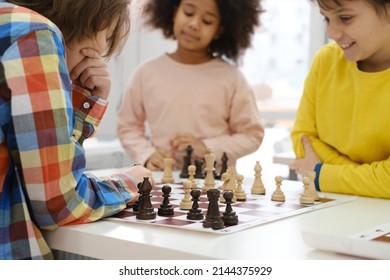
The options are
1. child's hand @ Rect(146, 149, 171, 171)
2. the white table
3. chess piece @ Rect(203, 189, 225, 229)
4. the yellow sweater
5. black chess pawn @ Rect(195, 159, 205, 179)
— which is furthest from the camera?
child's hand @ Rect(146, 149, 171, 171)

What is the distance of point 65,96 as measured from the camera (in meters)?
1.09

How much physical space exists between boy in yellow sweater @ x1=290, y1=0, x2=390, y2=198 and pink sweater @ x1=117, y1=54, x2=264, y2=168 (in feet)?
1.34

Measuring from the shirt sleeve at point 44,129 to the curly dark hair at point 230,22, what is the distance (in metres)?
1.49

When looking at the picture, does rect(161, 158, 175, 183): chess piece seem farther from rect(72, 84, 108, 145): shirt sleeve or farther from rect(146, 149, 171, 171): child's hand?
rect(72, 84, 108, 145): shirt sleeve

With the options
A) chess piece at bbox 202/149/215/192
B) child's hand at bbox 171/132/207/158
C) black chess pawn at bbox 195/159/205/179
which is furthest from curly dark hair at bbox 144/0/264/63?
chess piece at bbox 202/149/215/192

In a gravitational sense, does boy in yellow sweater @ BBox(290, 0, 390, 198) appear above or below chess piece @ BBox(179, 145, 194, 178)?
above

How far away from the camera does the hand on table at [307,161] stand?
1875mm

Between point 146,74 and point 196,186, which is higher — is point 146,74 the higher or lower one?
the higher one

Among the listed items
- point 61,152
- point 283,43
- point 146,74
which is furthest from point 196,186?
point 283,43

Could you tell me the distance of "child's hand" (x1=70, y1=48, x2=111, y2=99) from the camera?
1437 millimetres

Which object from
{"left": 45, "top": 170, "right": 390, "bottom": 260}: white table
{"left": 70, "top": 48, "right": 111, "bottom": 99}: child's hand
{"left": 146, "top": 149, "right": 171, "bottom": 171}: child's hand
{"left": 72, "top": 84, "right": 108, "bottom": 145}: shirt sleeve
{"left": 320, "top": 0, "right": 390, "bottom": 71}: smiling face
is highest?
{"left": 320, "top": 0, "right": 390, "bottom": 71}: smiling face

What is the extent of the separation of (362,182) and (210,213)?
2.20 feet

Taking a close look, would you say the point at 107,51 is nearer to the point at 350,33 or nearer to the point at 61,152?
the point at 61,152

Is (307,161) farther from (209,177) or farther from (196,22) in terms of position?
(196,22)
